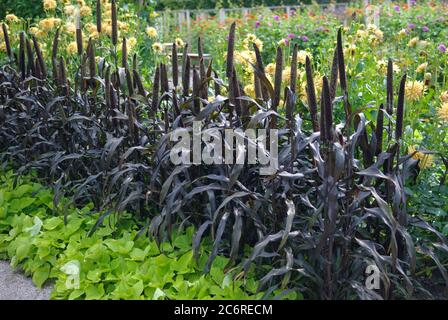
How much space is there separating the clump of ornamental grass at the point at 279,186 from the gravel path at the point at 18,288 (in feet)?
1.48

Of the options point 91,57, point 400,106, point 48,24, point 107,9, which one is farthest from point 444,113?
point 107,9

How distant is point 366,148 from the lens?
2.82 metres

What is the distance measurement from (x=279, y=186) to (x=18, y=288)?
137cm

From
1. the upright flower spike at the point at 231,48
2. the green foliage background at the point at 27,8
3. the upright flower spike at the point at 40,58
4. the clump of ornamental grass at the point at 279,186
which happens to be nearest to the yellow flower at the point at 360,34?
the clump of ornamental grass at the point at 279,186

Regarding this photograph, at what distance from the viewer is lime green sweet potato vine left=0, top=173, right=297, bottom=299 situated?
2.79 meters

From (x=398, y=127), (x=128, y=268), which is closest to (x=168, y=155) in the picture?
(x=128, y=268)

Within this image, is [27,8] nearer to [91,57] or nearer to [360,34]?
[91,57]

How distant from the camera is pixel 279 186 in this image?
2869mm

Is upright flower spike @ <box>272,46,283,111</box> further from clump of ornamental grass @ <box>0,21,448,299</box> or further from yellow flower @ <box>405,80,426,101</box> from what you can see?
yellow flower @ <box>405,80,426,101</box>

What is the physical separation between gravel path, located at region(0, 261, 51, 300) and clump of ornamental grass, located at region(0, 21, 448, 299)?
451 mm

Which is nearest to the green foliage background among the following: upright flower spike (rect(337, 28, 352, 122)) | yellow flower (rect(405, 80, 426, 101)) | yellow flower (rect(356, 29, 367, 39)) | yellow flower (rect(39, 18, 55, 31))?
yellow flower (rect(39, 18, 55, 31))

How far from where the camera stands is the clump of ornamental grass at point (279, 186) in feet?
8.45
